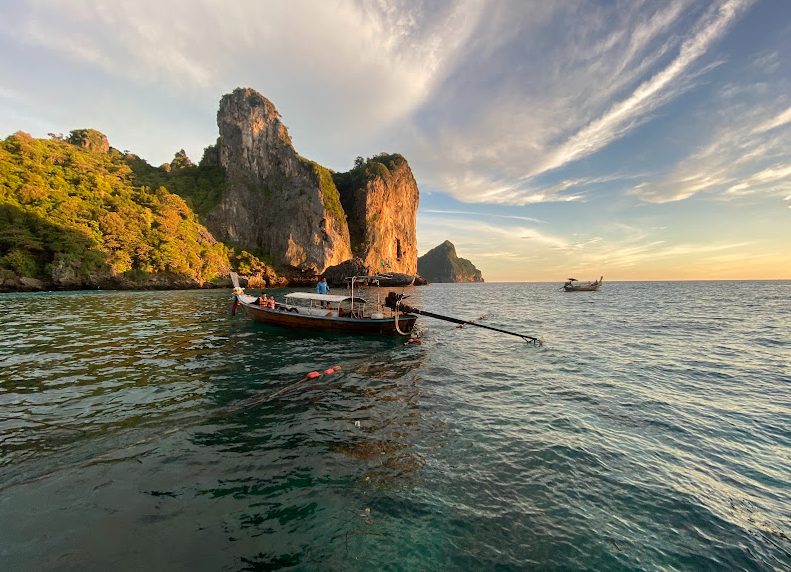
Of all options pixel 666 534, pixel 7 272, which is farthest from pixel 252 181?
pixel 666 534

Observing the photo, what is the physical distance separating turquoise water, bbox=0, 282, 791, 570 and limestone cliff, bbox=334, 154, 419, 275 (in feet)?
320

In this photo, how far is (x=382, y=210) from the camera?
431 feet

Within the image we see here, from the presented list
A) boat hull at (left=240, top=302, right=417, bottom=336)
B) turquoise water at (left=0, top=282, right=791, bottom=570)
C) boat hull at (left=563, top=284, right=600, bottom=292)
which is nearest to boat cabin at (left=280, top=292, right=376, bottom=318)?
boat hull at (left=240, top=302, right=417, bottom=336)

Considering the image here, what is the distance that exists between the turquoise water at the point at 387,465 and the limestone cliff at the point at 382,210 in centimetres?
9753

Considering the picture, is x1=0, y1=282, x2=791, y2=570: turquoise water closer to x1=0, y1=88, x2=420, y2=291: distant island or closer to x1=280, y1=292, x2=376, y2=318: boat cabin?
x1=280, y1=292, x2=376, y2=318: boat cabin

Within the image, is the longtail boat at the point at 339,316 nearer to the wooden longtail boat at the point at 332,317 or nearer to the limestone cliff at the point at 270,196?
the wooden longtail boat at the point at 332,317

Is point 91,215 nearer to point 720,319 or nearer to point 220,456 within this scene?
point 220,456

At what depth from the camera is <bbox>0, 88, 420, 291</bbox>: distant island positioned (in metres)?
58.9

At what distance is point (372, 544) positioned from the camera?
5121mm

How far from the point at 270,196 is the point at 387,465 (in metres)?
115

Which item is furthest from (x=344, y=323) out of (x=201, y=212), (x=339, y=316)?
(x=201, y=212)

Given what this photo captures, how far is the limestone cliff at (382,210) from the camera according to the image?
12450cm

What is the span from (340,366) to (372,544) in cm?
1079

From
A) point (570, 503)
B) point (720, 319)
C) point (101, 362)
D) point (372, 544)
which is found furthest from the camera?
point (720, 319)
